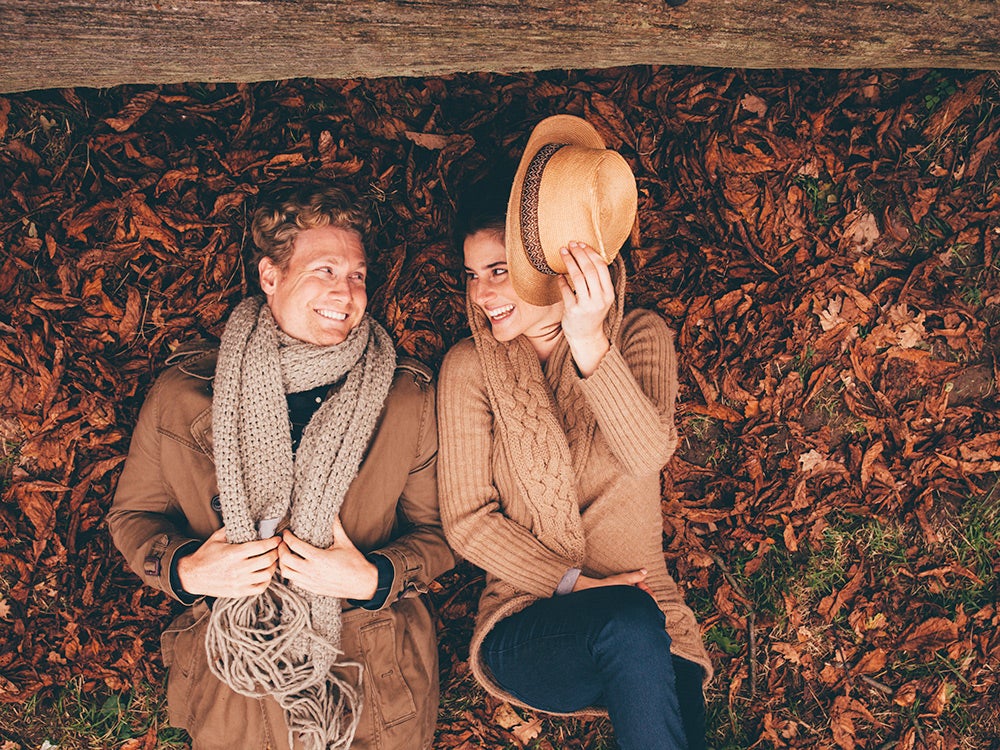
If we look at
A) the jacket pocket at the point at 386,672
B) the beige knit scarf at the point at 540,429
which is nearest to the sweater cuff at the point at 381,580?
the jacket pocket at the point at 386,672

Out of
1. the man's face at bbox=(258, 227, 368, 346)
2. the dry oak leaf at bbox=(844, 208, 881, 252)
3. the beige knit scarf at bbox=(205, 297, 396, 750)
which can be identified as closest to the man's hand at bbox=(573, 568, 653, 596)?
the beige knit scarf at bbox=(205, 297, 396, 750)

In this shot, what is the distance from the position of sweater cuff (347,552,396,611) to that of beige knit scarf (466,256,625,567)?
78 cm

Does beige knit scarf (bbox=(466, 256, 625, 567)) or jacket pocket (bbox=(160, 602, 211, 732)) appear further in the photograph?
jacket pocket (bbox=(160, 602, 211, 732))

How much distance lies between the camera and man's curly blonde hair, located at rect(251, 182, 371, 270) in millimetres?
4035

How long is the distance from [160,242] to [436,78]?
188cm

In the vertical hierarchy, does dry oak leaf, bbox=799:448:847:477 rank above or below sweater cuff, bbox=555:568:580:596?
above

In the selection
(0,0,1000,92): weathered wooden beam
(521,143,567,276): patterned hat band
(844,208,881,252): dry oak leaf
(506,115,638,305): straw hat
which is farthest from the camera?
(844,208,881,252): dry oak leaf

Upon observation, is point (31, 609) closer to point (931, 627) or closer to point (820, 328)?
point (820, 328)

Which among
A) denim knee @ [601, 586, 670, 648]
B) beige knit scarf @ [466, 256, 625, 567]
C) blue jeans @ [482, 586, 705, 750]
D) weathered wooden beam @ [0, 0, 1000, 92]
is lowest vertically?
blue jeans @ [482, 586, 705, 750]

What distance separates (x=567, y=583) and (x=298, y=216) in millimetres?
2371

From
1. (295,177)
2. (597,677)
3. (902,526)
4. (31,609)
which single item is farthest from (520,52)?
(31,609)

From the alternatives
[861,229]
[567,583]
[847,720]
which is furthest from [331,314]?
[847,720]

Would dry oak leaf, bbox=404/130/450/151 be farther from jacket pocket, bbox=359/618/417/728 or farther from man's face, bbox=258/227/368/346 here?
jacket pocket, bbox=359/618/417/728

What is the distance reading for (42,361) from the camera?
4328mm
